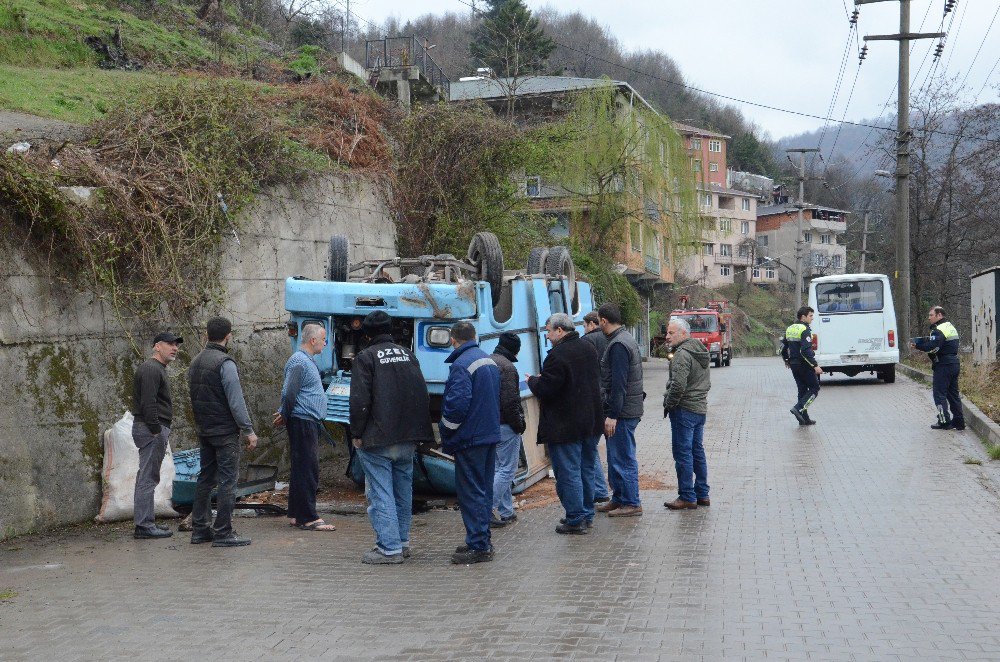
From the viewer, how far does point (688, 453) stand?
9.38 metres

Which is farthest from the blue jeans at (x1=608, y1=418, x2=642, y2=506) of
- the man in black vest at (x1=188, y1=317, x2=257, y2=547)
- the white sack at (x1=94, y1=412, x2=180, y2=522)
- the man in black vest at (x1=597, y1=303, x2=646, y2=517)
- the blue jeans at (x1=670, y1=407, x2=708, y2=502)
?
the white sack at (x1=94, y1=412, x2=180, y2=522)

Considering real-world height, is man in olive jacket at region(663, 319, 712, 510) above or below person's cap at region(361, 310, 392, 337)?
below

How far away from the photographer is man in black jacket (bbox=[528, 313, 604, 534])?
8469mm

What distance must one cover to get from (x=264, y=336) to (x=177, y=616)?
6.35 meters

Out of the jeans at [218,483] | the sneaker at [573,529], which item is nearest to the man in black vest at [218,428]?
the jeans at [218,483]

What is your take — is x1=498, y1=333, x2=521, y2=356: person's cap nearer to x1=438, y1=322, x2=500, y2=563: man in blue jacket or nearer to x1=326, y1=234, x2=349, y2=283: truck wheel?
x1=438, y1=322, x2=500, y2=563: man in blue jacket

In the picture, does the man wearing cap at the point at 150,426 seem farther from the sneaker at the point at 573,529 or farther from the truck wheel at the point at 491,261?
the truck wheel at the point at 491,261

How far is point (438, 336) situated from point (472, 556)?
9.76 feet

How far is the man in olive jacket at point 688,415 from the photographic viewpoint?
9.36 m

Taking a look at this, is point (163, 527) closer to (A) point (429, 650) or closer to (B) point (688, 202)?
(A) point (429, 650)

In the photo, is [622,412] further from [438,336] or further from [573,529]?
[438,336]

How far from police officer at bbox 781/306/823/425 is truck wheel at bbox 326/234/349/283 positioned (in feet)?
24.3

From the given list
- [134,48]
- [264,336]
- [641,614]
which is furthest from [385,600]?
[134,48]

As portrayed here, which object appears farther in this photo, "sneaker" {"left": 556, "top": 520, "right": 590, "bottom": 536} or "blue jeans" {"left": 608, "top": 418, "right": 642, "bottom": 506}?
"blue jeans" {"left": 608, "top": 418, "right": 642, "bottom": 506}
